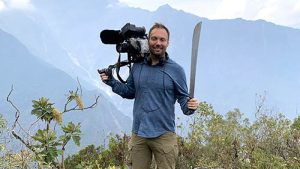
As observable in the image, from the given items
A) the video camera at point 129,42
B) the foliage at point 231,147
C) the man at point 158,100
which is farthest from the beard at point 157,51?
the foliage at point 231,147

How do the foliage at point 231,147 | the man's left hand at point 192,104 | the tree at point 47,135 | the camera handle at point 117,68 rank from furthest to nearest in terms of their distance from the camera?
the foliage at point 231,147 → the tree at point 47,135 → the camera handle at point 117,68 → the man's left hand at point 192,104

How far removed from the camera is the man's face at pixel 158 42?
12.9 feet

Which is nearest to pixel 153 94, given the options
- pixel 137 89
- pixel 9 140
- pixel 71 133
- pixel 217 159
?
pixel 137 89

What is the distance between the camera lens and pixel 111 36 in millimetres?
4242

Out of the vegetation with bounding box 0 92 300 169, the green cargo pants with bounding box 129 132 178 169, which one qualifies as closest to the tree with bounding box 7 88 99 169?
the vegetation with bounding box 0 92 300 169

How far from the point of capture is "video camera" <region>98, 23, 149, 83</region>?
407cm

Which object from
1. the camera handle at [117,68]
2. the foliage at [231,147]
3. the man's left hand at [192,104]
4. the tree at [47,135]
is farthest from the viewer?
the foliage at [231,147]

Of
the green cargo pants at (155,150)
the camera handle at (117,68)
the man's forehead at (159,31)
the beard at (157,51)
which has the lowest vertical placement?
the green cargo pants at (155,150)

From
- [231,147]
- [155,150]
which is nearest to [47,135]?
[155,150]

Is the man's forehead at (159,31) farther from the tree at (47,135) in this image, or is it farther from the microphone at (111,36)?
the tree at (47,135)

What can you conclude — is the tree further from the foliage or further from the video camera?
the foliage

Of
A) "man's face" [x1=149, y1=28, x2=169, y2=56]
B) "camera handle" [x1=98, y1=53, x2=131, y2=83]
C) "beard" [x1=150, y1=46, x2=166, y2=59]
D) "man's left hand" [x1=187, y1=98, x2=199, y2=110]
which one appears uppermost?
"man's face" [x1=149, y1=28, x2=169, y2=56]

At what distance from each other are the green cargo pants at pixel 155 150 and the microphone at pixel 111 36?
82 cm

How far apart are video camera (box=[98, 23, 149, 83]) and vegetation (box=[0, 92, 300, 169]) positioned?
2.20ft
